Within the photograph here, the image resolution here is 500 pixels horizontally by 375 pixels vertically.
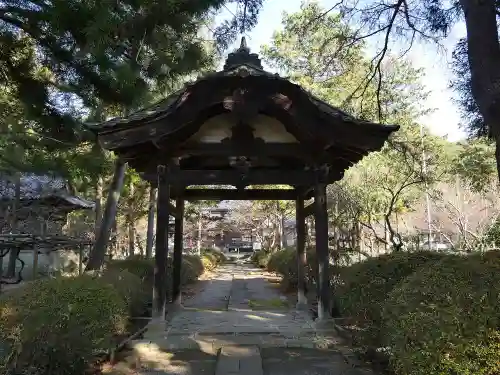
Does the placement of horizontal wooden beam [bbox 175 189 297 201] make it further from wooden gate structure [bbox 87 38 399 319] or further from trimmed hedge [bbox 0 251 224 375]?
trimmed hedge [bbox 0 251 224 375]

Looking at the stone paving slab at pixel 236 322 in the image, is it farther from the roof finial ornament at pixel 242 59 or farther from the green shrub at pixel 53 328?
the roof finial ornament at pixel 242 59

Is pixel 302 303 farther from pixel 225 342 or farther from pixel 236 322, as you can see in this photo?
pixel 225 342

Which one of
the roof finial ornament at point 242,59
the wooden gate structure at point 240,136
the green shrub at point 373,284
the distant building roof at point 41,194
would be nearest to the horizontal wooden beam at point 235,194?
the wooden gate structure at point 240,136

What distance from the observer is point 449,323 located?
2.93m

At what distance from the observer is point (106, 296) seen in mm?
4570

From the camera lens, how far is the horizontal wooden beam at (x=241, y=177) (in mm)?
6105

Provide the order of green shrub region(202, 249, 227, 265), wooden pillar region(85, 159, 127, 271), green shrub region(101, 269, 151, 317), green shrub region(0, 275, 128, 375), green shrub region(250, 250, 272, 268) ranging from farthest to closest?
1. green shrub region(202, 249, 227, 265)
2. green shrub region(250, 250, 272, 268)
3. wooden pillar region(85, 159, 127, 271)
4. green shrub region(101, 269, 151, 317)
5. green shrub region(0, 275, 128, 375)

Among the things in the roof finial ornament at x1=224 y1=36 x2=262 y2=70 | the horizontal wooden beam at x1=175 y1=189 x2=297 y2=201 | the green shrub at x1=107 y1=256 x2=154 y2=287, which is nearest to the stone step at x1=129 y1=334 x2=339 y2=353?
the horizontal wooden beam at x1=175 y1=189 x2=297 y2=201

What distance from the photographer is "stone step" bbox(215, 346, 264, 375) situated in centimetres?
431

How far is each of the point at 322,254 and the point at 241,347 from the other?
1.75 meters

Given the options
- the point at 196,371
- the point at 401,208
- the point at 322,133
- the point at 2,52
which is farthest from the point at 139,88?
the point at 401,208

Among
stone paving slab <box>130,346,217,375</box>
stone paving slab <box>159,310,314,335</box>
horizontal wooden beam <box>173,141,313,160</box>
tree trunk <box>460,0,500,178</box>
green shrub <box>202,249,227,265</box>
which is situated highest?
tree trunk <box>460,0,500,178</box>

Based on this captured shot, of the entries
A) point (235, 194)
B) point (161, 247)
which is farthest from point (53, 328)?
point (235, 194)

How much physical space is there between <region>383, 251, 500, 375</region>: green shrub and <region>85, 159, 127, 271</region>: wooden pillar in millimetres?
6967
